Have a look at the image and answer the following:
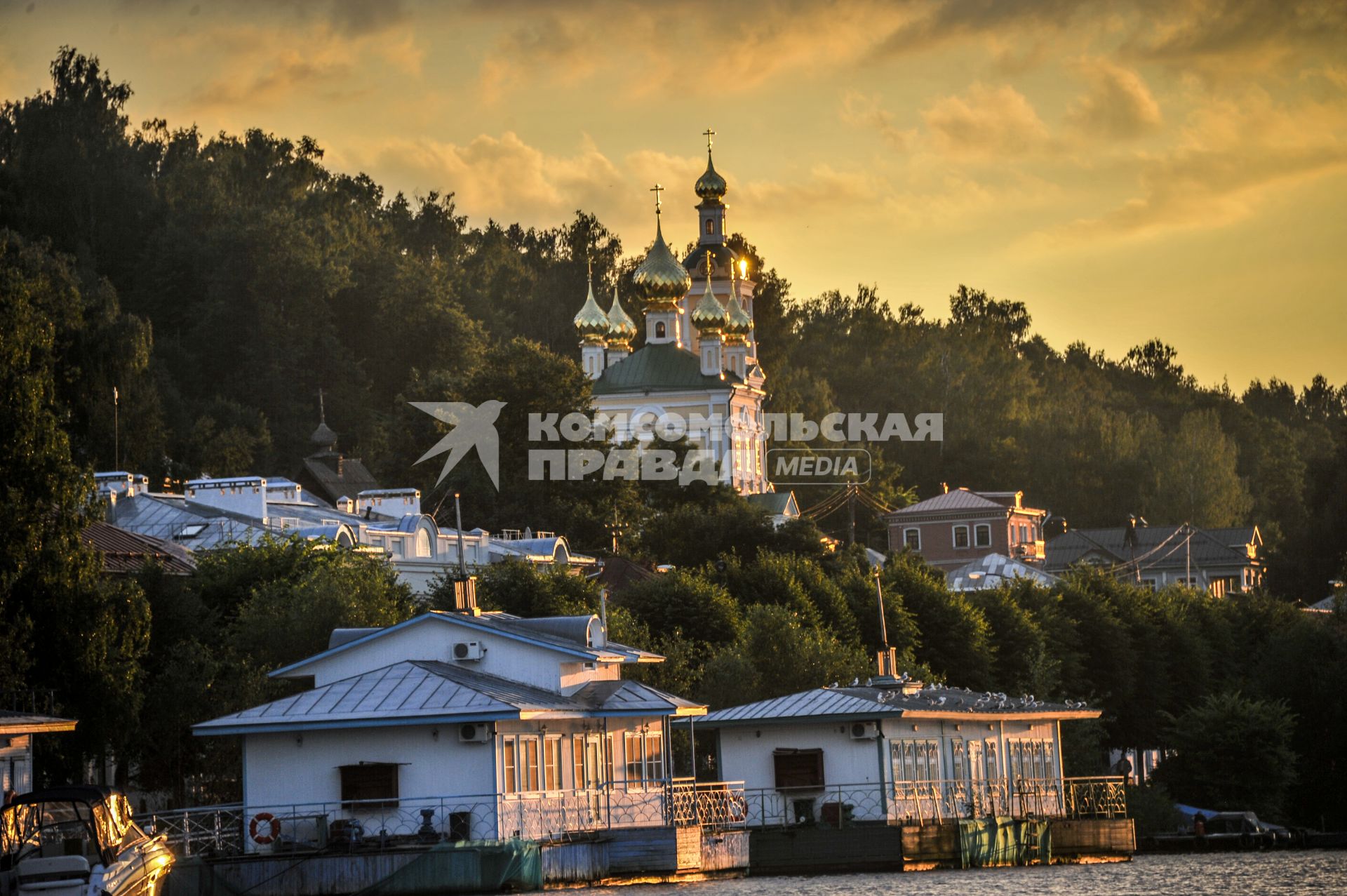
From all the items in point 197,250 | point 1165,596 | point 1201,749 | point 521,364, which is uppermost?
point 197,250

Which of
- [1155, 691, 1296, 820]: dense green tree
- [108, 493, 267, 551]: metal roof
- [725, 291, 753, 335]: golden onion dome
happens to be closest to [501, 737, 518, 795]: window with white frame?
[108, 493, 267, 551]: metal roof

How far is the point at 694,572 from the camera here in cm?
7669

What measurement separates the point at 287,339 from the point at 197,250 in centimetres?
639

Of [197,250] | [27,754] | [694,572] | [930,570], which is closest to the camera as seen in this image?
[27,754]

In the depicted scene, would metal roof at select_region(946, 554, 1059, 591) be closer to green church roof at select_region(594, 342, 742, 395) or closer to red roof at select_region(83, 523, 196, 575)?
green church roof at select_region(594, 342, 742, 395)

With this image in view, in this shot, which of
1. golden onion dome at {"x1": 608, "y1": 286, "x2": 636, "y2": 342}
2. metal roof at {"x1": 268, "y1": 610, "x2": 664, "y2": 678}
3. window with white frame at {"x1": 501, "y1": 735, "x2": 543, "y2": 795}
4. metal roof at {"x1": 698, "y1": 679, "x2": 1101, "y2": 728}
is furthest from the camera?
golden onion dome at {"x1": 608, "y1": 286, "x2": 636, "y2": 342}

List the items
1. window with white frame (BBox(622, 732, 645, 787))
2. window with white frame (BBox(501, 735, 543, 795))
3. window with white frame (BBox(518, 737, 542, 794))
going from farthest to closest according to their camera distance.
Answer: window with white frame (BBox(622, 732, 645, 787)) < window with white frame (BBox(518, 737, 542, 794)) < window with white frame (BBox(501, 735, 543, 795))

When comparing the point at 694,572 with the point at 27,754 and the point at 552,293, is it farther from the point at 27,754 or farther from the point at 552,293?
the point at 552,293

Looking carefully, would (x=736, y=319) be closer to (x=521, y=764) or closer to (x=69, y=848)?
(x=521, y=764)

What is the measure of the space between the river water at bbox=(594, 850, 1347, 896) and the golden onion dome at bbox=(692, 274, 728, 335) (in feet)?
263

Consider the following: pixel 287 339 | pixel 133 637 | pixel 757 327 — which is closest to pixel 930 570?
pixel 287 339

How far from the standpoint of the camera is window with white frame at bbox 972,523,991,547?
135 metres

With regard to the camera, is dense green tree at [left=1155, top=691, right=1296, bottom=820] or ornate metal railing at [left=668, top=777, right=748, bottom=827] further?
dense green tree at [left=1155, top=691, right=1296, bottom=820]

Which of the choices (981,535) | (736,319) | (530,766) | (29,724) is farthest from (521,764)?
(981,535)
